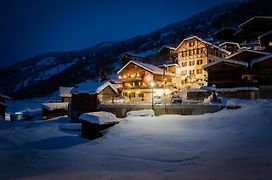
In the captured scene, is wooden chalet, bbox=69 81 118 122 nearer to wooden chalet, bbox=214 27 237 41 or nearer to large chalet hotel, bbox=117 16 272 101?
large chalet hotel, bbox=117 16 272 101

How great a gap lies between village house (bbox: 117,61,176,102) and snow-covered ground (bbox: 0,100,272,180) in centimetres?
3186

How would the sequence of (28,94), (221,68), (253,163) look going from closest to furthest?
(253,163), (221,68), (28,94)

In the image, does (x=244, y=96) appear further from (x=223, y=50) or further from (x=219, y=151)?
(x=223, y=50)

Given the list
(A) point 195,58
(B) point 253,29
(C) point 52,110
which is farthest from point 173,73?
(C) point 52,110

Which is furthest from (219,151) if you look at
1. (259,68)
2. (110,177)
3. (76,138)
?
(259,68)

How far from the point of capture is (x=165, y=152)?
1546 centimetres

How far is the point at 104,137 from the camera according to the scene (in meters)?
21.2

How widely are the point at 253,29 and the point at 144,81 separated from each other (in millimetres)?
29208

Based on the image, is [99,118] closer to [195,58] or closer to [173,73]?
[173,73]

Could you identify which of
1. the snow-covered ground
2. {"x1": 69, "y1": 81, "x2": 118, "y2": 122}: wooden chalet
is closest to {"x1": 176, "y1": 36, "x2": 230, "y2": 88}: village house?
{"x1": 69, "y1": 81, "x2": 118, "y2": 122}: wooden chalet

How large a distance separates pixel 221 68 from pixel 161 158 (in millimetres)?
31178

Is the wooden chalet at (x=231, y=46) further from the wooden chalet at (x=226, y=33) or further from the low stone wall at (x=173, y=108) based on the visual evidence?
the low stone wall at (x=173, y=108)

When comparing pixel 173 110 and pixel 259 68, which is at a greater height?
pixel 259 68

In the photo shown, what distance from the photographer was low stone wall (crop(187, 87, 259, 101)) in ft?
120
